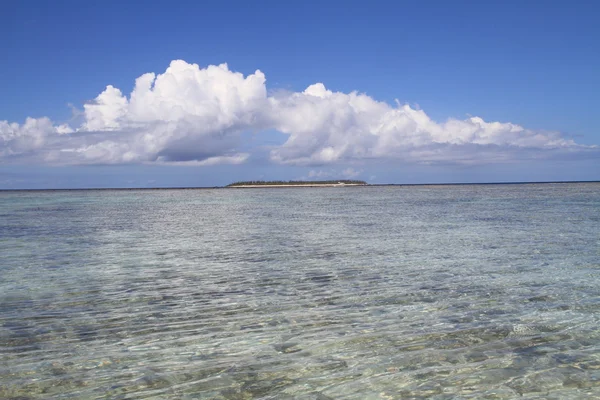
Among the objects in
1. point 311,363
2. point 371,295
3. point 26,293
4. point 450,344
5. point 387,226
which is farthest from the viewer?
point 387,226

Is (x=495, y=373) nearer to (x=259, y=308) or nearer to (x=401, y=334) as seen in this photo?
(x=401, y=334)

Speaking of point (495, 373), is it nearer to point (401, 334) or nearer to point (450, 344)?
point (450, 344)

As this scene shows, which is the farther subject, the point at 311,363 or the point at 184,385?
the point at 311,363

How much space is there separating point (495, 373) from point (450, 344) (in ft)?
4.07

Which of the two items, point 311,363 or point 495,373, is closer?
point 495,373

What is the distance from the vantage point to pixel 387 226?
1250 inches

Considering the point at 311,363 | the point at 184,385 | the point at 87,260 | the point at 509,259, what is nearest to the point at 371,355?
the point at 311,363

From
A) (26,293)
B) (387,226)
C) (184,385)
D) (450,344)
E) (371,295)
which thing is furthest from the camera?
(387,226)

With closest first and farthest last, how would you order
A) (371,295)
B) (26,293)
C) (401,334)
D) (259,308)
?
(401,334) → (259,308) → (371,295) → (26,293)

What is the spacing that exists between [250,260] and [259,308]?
289 inches

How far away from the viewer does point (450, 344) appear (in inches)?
323

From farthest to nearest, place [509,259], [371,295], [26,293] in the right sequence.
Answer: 1. [509,259]
2. [26,293]
3. [371,295]

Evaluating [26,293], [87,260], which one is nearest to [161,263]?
[87,260]

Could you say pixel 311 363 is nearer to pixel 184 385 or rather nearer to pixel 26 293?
pixel 184 385
